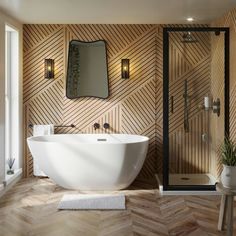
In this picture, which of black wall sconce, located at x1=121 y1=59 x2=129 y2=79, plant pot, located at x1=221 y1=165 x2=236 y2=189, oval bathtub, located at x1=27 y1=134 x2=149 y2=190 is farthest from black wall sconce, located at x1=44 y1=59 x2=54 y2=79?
plant pot, located at x1=221 y1=165 x2=236 y2=189

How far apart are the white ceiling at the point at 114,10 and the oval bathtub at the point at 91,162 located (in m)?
1.79

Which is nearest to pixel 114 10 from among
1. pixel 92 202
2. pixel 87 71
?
pixel 87 71

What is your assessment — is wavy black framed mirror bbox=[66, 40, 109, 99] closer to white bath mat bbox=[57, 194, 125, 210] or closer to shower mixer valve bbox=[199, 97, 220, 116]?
shower mixer valve bbox=[199, 97, 220, 116]

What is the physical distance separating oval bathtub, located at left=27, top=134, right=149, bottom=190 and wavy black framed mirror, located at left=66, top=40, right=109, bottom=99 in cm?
129

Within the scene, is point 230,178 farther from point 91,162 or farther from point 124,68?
point 124,68

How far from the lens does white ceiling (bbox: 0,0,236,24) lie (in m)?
4.32

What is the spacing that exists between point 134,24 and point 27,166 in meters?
2.95

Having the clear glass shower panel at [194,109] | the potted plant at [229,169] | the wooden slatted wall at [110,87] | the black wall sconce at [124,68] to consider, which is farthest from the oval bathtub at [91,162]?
the potted plant at [229,169]

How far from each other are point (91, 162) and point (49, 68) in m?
1.94

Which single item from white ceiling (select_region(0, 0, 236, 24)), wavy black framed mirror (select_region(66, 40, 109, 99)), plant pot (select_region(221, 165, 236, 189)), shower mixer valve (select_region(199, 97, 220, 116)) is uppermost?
white ceiling (select_region(0, 0, 236, 24))

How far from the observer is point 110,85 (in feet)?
18.7

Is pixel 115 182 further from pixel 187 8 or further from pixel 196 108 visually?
pixel 187 8

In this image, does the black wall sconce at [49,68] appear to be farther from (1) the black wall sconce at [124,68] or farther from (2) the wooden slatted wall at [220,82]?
(2) the wooden slatted wall at [220,82]

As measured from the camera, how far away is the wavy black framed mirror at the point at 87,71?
18.7 ft
